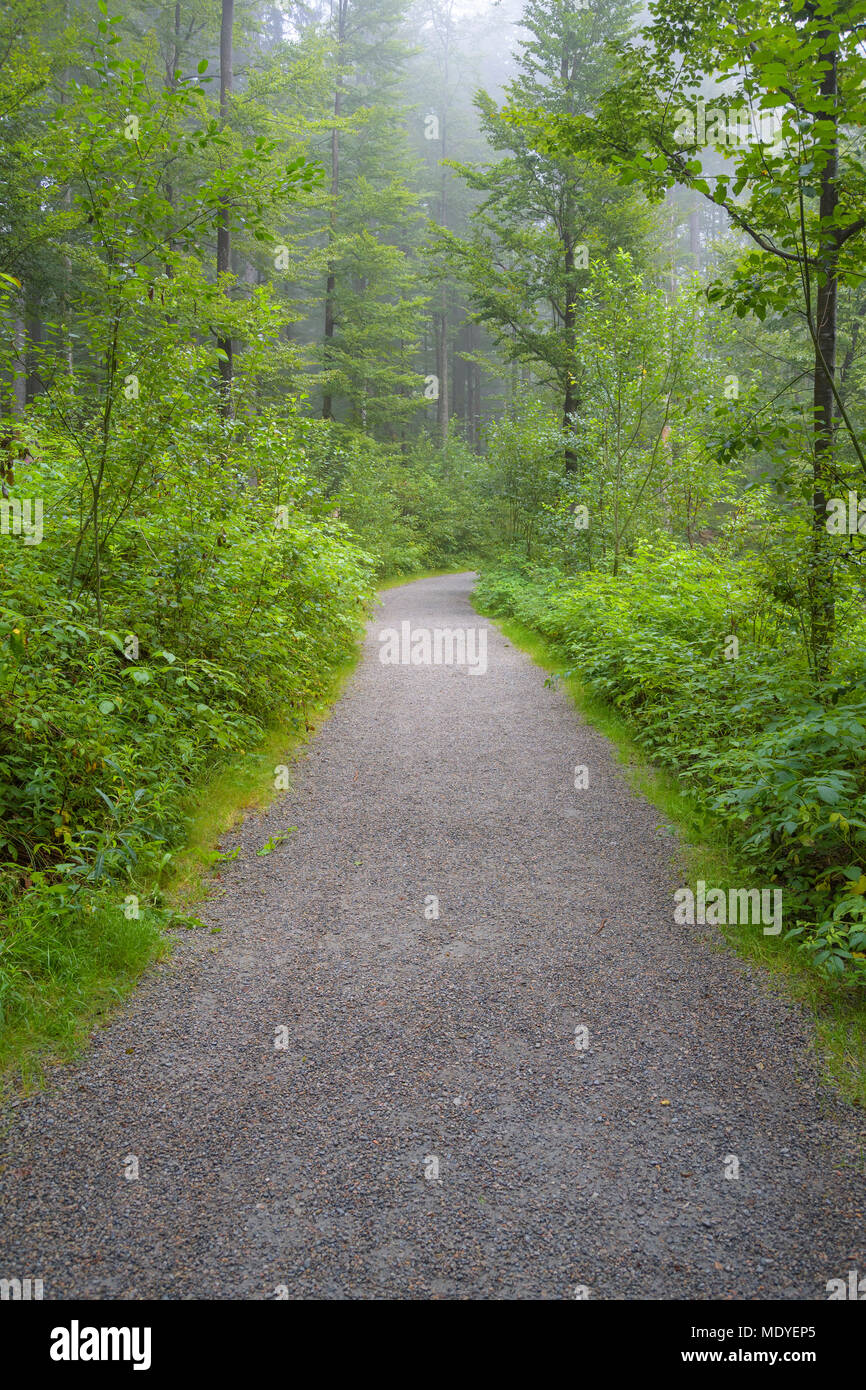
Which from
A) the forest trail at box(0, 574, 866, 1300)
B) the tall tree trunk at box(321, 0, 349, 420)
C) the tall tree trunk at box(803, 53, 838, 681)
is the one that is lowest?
the forest trail at box(0, 574, 866, 1300)

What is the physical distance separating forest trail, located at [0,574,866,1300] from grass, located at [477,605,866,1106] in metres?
0.10

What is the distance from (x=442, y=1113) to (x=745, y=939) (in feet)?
6.23

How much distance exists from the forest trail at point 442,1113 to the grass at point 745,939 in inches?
3.9

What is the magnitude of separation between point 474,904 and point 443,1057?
1.30 m

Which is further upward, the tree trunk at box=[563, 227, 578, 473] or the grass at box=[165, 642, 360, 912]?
the tree trunk at box=[563, 227, 578, 473]

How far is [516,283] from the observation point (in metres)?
16.0

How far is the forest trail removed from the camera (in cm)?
202

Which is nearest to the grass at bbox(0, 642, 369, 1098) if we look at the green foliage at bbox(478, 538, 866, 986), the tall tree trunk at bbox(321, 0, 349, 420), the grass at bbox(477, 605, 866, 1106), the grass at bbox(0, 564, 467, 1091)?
the grass at bbox(0, 564, 467, 1091)

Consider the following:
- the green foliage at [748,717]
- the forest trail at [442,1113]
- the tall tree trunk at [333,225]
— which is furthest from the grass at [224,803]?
the tall tree trunk at [333,225]

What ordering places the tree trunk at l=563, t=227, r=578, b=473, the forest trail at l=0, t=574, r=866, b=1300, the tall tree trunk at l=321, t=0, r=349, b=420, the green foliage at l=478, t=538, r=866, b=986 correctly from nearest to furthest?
the forest trail at l=0, t=574, r=866, b=1300 < the green foliage at l=478, t=538, r=866, b=986 < the tree trunk at l=563, t=227, r=578, b=473 < the tall tree trunk at l=321, t=0, r=349, b=420

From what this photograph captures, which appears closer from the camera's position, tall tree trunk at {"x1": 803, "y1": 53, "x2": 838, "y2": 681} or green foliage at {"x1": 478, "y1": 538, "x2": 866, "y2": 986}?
green foliage at {"x1": 478, "y1": 538, "x2": 866, "y2": 986}

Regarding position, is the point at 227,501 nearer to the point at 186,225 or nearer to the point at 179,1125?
the point at 186,225

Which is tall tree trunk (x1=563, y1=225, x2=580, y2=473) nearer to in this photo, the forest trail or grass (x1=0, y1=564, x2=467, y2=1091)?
the forest trail

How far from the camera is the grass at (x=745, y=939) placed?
9.15ft
